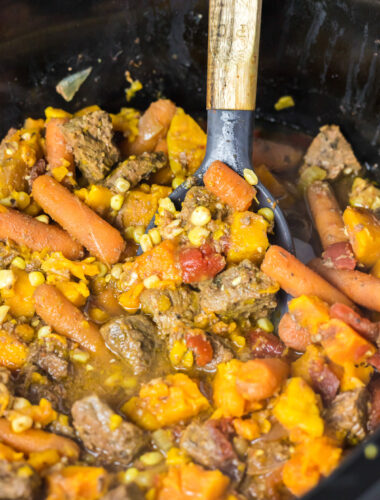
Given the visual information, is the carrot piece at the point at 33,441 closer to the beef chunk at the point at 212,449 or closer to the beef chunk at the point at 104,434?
the beef chunk at the point at 104,434

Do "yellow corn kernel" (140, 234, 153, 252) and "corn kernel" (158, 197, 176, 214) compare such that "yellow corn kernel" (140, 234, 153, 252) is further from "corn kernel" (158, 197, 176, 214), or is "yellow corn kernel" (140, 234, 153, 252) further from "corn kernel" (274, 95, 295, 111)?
"corn kernel" (274, 95, 295, 111)

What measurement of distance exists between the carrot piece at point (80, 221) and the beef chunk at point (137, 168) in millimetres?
306

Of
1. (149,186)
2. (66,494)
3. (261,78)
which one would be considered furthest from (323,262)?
(66,494)

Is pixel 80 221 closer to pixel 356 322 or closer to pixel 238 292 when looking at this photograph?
pixel 238 292

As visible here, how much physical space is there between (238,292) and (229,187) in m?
0.65

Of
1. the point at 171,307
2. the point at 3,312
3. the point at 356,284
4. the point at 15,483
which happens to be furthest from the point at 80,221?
the point at 356,284

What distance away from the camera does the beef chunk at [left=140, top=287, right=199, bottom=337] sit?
9.80 feet

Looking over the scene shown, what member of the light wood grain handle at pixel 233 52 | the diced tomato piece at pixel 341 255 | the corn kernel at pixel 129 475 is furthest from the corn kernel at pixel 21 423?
the light wood grain handle at pixel 233 52

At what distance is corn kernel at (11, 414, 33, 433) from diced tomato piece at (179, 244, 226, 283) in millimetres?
1132

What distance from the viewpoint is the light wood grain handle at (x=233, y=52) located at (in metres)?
3.16

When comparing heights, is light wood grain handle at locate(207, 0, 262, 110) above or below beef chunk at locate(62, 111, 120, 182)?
above

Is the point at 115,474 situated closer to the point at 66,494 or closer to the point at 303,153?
the point at 66,494

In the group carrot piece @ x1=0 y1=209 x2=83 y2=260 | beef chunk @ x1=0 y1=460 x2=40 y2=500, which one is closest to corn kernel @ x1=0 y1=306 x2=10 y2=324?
carrot piece @ x1=0 y1=209 x2=83 y2=260

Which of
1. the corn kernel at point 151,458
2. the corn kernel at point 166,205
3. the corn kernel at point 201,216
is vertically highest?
the corn kernel at point 201,216
